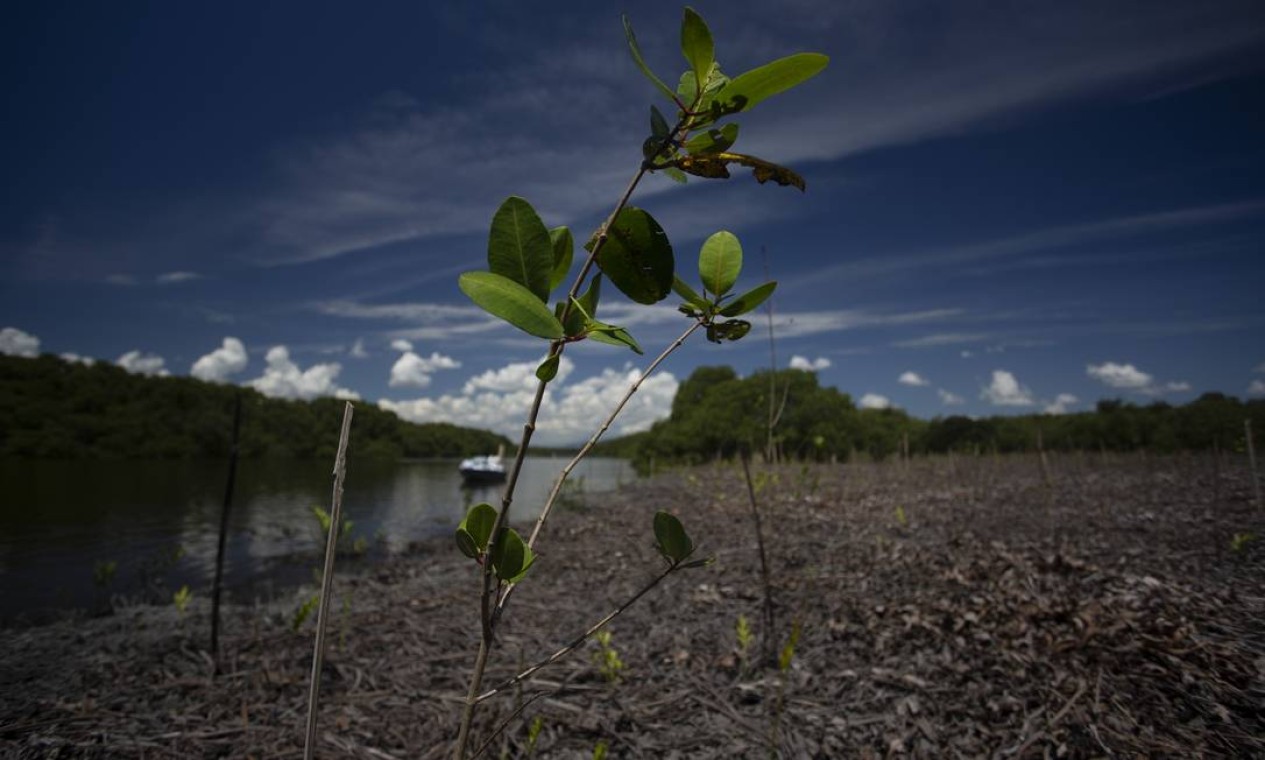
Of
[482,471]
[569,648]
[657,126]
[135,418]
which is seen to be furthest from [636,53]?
[135,418]

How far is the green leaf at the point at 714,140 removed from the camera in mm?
580

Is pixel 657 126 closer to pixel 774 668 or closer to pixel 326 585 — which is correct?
pixel 326 585

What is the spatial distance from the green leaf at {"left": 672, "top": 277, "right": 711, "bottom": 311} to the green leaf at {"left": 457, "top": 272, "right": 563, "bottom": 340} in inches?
8.5

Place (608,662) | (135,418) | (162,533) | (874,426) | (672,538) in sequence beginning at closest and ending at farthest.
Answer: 1. (672,538)
2. (608,662)
3. (162,533)
4. (874,426)
5. (135,418)

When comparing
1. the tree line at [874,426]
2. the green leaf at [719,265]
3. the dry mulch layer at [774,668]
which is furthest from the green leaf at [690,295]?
the tree line at [874,426]

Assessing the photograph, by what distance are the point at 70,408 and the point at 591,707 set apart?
5915 cm

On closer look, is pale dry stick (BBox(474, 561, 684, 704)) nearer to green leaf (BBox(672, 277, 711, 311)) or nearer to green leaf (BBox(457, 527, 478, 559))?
green leaf (BBox(457, 527, 478, 559))

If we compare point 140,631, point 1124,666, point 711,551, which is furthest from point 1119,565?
point 140,631

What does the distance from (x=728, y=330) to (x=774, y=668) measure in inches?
97.6

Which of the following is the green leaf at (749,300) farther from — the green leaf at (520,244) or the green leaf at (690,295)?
the green leaf at (520,244)

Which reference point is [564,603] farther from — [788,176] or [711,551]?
[788,176]

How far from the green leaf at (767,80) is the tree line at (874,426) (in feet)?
53.4

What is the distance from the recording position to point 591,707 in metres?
2.35

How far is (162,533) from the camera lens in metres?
10.6
